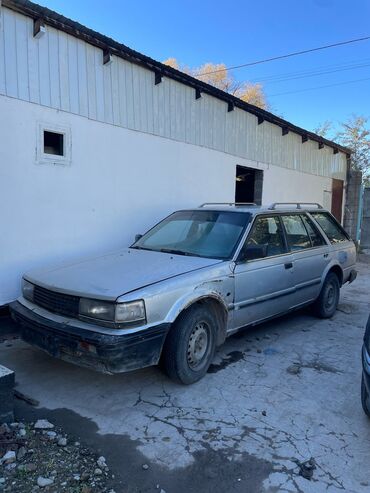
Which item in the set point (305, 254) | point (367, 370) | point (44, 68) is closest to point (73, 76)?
point (44, 68)

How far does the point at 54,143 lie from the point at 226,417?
4215mm

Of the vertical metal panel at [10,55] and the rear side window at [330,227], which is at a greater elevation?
the vertical metal panel at [10,55]

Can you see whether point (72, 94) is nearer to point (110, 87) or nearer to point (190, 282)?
point (110, 87)

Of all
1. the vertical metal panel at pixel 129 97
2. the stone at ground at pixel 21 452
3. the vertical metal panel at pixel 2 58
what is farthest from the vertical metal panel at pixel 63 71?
the stone at ground at pixel 21 452

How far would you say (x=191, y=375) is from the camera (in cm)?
369

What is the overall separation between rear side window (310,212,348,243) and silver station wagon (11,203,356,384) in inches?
19.2

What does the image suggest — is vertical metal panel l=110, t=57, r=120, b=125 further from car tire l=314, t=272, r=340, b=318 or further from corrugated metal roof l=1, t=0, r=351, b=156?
car tire l=314, t=272, r=340, b=318

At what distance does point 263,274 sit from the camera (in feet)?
14.8

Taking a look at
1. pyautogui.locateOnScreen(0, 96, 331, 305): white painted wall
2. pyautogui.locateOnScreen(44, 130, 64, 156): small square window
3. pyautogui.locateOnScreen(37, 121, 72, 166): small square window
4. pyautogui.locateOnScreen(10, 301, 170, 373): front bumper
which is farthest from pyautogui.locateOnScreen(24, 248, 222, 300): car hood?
pyautogui.locateOnScreen(44, 130, 64, 156): small square window

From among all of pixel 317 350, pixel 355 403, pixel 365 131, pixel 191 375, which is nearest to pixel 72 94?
pixel 191 375

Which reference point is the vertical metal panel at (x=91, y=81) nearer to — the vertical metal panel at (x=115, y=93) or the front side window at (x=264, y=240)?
the vertical metal panel at (x=115, y=93)

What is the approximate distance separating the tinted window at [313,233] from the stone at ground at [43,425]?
4021 millimetres

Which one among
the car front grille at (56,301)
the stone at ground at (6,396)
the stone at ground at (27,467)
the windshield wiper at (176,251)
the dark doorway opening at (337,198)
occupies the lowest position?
the stone at ground at (27,467)

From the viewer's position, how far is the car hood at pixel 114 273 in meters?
3.37
